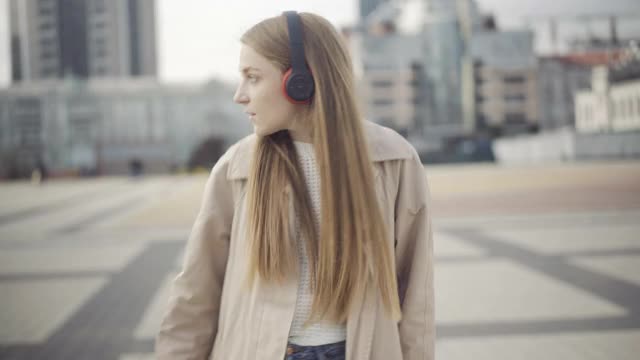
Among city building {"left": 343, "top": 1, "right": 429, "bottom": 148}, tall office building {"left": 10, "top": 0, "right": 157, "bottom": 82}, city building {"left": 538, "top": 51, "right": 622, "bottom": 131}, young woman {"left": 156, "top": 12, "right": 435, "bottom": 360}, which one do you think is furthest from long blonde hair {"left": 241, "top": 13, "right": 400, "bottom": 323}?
tall office building {"left": 10, "top": 0, "right": 157, "bottom": 82}

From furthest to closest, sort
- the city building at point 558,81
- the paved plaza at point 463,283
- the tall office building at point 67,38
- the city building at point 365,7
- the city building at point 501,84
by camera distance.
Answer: the city building at point 365,7
the tall office building at point 67,38
the city building at point 558,81
the city building at point 501,84
the paved plaza at point 463,283

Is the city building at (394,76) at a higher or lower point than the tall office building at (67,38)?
lower

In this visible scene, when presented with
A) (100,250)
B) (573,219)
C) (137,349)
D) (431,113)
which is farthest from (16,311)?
(431,113)

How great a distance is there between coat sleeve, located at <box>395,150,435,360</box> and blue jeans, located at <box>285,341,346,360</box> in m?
0.21

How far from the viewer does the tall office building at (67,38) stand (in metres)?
98.5

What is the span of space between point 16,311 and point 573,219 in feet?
29.3

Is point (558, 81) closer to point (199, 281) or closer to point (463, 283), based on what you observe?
point (463, 283)

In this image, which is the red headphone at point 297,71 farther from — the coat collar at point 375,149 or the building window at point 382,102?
the building window at point 382,102

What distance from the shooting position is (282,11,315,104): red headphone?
1616 millimetres

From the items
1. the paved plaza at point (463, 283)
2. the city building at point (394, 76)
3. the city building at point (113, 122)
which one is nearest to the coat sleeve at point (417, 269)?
the paved plaza at point (463, 283)

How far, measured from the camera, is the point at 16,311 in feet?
18.8

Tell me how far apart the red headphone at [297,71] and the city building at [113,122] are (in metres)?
72.1

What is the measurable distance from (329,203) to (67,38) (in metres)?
108

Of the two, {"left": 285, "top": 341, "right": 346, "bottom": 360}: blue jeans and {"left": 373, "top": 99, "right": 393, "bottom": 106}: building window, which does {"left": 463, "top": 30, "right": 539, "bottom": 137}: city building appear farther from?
{"left": 285, "top": 341, "right": 346, "bottom": 360}: blue jeans
